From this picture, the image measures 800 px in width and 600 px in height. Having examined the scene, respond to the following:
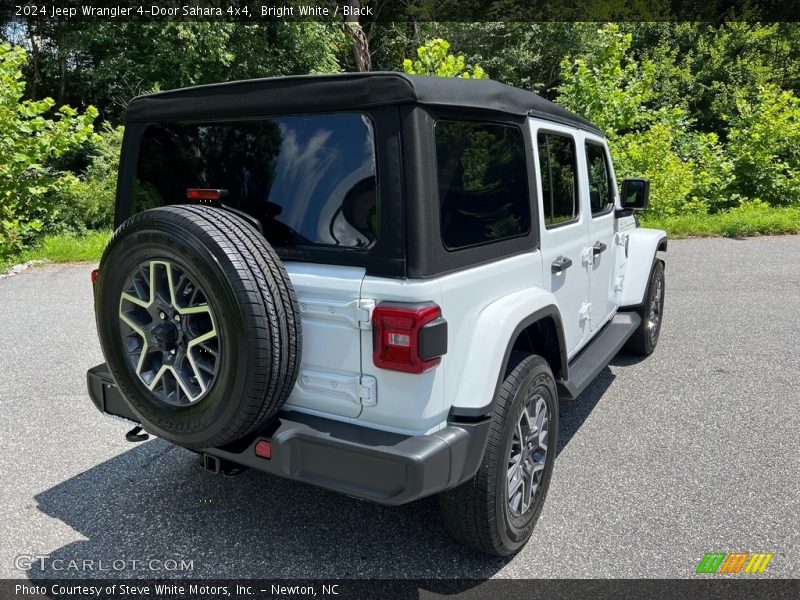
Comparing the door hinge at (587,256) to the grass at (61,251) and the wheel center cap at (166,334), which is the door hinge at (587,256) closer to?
the wheel center cap at (166,334)

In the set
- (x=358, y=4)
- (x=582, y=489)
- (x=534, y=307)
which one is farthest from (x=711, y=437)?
(x=358, y=4)

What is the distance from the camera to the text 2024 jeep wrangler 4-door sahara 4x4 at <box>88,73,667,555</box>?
218cm

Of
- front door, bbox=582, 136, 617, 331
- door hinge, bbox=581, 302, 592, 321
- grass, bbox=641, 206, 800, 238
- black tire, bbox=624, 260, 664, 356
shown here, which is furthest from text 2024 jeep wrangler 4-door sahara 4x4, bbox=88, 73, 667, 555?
grass, bbox=641, 206, 800, 238

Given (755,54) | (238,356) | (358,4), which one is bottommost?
(238,356)

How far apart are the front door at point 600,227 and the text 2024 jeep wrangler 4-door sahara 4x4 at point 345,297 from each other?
1.21m

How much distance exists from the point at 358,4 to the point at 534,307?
22.0 meters

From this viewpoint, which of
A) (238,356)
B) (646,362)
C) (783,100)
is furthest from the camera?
(783,100)

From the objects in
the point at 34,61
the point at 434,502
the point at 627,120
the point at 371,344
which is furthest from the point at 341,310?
the point at 34,61

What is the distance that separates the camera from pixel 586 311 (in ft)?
12.3

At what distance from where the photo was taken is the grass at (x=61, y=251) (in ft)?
33.8

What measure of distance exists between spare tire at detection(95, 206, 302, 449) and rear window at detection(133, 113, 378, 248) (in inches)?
8.4

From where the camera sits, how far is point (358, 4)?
71.9 feet

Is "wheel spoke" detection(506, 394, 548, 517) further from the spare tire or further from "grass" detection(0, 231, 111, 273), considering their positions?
"grass" detection(0, 231, 111, 273)

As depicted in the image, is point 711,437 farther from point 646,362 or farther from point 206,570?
point 206,570
